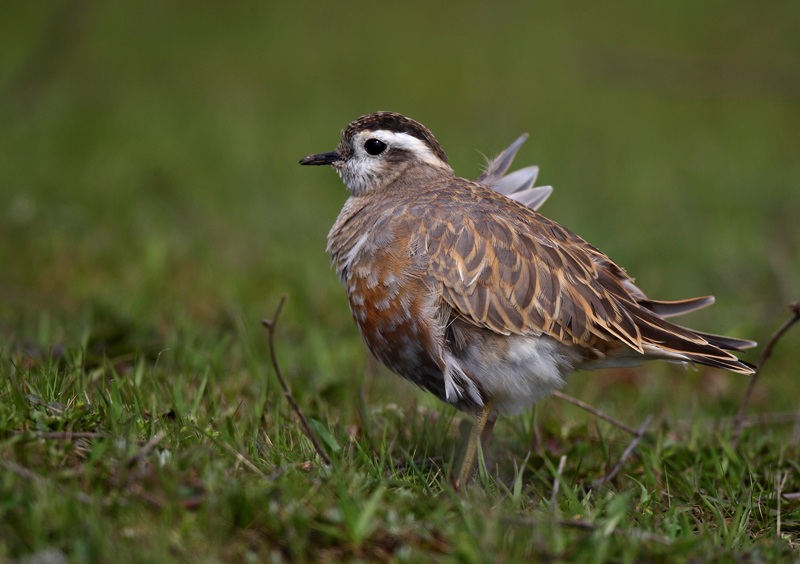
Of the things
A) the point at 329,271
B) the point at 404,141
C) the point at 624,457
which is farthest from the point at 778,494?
the point at 329,271

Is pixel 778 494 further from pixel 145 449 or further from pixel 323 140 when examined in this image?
pixel 323 140

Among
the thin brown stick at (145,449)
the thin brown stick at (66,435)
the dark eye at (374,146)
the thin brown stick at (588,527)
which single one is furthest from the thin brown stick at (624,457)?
the thin brown stick at (66,435)

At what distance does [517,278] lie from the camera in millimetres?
5254

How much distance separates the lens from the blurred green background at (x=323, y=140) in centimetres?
834

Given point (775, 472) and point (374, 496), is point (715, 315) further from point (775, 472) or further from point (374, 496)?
point (374, 496)

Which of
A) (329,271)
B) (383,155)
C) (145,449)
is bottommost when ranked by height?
(329,271)

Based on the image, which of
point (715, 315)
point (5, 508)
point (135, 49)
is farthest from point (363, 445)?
point (135, 49)

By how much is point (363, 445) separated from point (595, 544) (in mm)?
1658

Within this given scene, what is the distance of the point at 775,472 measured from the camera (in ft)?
18.1

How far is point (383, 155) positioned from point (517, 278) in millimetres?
1395

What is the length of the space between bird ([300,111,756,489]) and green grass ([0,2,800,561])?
1.58ft

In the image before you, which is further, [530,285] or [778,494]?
[530,285]

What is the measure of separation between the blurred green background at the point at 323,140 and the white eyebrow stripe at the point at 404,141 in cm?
85

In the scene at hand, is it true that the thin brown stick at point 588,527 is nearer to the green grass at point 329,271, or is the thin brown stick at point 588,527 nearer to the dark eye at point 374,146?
the green grass at point 329,271
